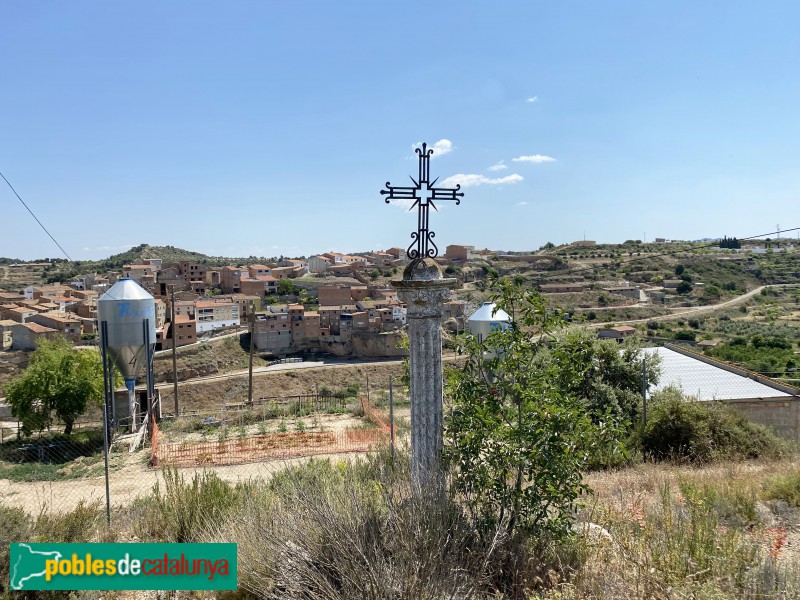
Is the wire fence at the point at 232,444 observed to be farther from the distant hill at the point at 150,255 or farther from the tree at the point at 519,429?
the distant hill at the point at 150,255

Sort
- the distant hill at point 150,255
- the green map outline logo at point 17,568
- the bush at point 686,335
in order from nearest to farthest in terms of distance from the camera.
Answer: the green map outline logo at point 17,568 → the bush at point 686,335 → the distant hill at point 150,255

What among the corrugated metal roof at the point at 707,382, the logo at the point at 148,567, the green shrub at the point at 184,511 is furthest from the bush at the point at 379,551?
the corrugated metal roof at the point at 707,382

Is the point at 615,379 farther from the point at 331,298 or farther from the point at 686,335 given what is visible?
the point at 331,298

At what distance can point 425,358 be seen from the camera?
411cm

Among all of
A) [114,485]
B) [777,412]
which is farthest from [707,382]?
[114,485]

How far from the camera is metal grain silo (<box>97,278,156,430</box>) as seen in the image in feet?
47.1

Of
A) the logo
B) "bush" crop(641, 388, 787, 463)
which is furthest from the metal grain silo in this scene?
"bush" crop(641, 388, 787, 463)

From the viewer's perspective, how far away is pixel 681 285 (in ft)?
211

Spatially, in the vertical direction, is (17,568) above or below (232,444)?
above

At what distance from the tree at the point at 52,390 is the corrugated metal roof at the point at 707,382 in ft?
62.0

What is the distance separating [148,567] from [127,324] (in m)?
12.6

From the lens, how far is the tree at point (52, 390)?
58.7 ft

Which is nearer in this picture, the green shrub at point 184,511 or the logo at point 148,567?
the logo at point 148,567

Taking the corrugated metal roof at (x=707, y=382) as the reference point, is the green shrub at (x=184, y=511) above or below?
above
